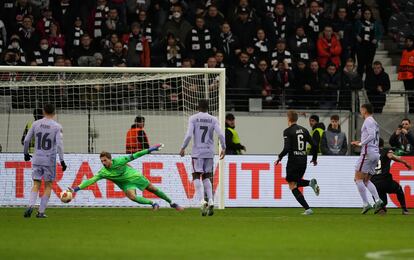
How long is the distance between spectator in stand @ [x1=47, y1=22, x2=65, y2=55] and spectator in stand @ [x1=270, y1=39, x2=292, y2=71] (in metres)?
5.52

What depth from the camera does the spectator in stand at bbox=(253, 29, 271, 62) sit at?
2798 centimetres

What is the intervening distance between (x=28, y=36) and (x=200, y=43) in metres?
4.42

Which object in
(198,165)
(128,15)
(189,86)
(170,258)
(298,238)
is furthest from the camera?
(128,15)

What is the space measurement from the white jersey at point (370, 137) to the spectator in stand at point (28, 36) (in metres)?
9.81

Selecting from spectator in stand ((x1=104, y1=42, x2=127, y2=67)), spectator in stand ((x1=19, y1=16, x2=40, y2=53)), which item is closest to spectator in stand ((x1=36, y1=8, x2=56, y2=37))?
spectator in stand ((x1=19, y1=16, x2=40, y2=53))

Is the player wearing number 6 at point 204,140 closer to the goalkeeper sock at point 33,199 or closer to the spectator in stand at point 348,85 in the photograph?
the goalkeeper sock at point 33,199

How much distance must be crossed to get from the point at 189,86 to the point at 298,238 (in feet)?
33.3

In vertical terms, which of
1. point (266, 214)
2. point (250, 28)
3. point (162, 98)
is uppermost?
point (250, 28)

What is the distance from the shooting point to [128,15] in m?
28.9

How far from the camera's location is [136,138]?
24.2 metres

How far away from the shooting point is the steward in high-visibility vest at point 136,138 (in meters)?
24.1

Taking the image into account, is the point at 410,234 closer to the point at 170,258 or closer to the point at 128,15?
the point at 170,258

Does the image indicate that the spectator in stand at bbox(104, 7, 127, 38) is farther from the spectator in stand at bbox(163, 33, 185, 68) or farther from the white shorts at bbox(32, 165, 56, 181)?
the white shorts at bbox(32, 165, 56, 181)

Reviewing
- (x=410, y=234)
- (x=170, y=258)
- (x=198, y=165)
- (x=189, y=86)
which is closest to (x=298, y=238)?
(x=410, y=234)
